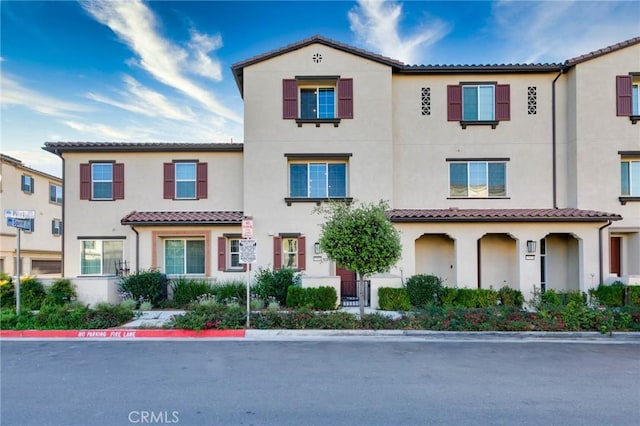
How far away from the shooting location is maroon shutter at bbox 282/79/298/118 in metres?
15.0

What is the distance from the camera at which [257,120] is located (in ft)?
49.2

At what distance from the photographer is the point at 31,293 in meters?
12.4

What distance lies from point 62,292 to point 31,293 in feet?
3.24

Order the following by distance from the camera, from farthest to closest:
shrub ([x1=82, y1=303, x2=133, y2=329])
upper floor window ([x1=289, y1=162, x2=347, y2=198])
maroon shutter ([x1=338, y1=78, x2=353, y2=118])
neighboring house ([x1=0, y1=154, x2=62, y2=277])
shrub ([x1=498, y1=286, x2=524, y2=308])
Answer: neighboring house ([x1=0, y1=154, x2=62, y2=277]), upper floor window ([x1=289, y1=162, x2=347, y2=198]), maroon shutter ([x1=338, y1=78, x2=353, y2=118]), shrub ([x1=498, y1=286, x2=524, y2=308]), shrub ([x1=82, y1=303, x2=133, y2=329])

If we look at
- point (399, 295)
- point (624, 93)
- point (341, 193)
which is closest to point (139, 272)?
point (341, 193)

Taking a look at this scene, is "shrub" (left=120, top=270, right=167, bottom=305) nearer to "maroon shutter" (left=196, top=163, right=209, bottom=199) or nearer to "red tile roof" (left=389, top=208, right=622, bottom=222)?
"maroon shutter" (left=196, top=163, right=209, bottom=199)

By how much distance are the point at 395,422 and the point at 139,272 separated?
1229 centimetres

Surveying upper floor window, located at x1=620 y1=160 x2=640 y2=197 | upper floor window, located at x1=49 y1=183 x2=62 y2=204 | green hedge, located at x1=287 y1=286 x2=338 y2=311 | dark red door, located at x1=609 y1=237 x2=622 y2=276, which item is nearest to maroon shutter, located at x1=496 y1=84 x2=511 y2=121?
upper floor window, located at x1=620 y1=160 x2=640 y2=197

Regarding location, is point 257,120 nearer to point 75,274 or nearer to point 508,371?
point 75,274

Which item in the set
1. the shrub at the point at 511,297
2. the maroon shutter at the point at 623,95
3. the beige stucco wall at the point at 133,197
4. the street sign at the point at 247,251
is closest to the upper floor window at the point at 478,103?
the maroon shutter at the point at 623,95

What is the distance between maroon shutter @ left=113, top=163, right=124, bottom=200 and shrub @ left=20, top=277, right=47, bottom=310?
4.62 m

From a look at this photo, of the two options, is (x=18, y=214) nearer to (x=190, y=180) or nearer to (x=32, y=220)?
(x=190, y=180)

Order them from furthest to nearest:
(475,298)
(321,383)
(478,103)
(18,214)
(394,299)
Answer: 1. (478,103)
2. (475,298)
3. (394,299)
4. (18,214)
5. (321,383)

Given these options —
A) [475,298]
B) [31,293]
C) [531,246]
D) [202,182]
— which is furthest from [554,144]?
[31,293]
